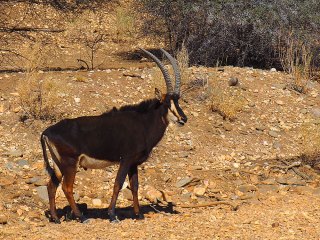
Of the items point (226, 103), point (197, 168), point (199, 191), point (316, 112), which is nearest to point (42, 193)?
point (199, 191)

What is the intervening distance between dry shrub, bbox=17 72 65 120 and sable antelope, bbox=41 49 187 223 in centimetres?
312

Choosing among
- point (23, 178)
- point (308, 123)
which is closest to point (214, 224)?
point (23, 178)

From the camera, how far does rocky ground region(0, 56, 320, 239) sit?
Result: 7.30 metres

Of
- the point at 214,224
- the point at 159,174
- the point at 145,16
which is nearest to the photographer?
the point at 214,224

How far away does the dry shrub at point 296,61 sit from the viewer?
13.5 metres

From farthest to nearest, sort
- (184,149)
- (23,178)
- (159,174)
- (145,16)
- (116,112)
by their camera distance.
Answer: (145,16)
(184,149)
(159,174)
(23,178)
(116,112)

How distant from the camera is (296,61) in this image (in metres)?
14.0

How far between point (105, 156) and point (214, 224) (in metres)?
1.55

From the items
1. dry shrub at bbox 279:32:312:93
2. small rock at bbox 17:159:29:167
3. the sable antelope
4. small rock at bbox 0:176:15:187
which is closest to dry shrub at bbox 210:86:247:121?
dry shrub at bbox 279:32:312:93

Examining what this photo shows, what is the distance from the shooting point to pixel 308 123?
11.9 meters

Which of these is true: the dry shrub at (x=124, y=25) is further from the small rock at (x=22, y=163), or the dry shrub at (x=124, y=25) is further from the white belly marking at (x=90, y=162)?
the white belly marking at (x=90, y=162)

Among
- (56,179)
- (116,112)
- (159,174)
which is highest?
(116,112)

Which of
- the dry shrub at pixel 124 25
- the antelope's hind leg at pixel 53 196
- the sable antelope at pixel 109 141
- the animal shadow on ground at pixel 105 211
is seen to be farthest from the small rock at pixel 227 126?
the dry shrub at pixel 124 25

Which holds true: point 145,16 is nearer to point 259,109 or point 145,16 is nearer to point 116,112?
point 259,109
